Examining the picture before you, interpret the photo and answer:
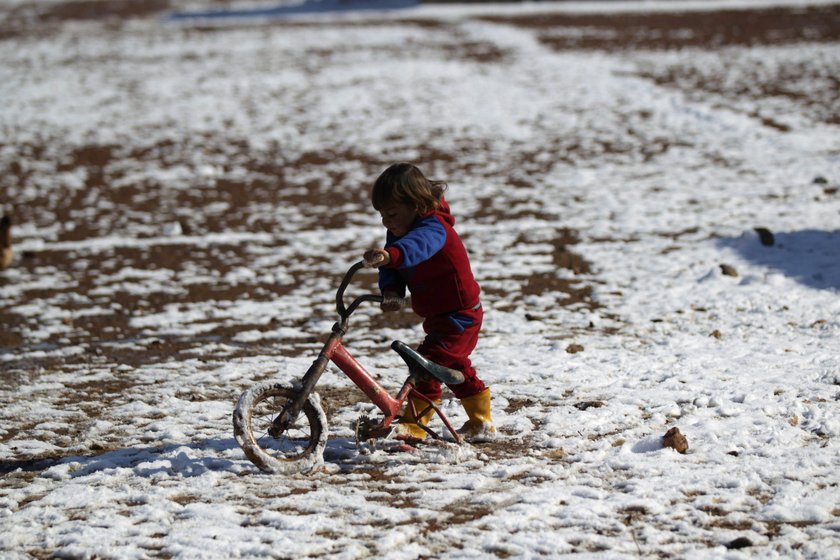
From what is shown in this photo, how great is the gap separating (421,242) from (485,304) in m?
3.20

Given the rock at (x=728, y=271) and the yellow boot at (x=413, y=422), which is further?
the rock at (x=728, y=271)

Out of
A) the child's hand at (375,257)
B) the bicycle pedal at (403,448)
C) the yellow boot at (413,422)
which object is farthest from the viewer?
the yellow boot at (413,422)

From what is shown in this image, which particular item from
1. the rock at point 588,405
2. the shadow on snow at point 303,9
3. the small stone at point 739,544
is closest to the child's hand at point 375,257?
the rock at point 588,405

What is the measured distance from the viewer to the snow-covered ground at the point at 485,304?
157 inches

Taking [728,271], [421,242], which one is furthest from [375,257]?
[728,271]

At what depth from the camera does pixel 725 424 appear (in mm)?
4797

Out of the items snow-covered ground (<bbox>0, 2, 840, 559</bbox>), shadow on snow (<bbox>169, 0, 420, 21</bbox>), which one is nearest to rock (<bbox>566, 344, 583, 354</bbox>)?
snow-covered ground (<bbox>0, 2, 840, 559</bbox>)

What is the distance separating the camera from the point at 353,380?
15.0ft

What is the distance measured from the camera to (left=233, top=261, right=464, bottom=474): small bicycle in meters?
4.38

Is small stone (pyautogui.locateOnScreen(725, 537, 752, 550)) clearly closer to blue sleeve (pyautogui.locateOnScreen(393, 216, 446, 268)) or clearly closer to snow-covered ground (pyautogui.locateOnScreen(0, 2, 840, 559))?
snow-covered ground (pyautogui.locateOnScreen(0, 2, 840, 559))

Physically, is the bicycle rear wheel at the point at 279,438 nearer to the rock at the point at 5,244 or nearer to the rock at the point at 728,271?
the rock at the point at 728,271

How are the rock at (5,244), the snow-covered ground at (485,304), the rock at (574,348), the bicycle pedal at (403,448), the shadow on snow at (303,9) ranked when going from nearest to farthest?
the snow-covered ground at (485,304) < the bicycle pedal at (403,448) < the rock at (574,348) < the rock at (5,244) < the shadow on snow at (303,9)

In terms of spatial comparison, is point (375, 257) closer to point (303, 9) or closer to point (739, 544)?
point (739, 544)

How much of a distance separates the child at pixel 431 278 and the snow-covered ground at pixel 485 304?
0.24m
